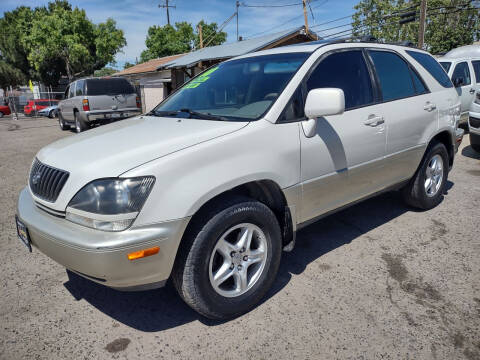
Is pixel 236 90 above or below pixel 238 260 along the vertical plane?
above

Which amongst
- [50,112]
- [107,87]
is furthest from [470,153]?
[50,112]

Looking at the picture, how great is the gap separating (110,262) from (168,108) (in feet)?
6.01

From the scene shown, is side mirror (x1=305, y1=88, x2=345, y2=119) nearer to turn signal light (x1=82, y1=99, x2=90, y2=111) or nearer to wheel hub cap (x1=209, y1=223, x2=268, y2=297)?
wheel hub cap (x1=209, y1=223, x2=268, y2=297)

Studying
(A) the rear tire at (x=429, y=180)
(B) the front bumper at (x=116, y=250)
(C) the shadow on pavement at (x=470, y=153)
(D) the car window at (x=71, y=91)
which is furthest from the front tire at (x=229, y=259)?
(D) the car window at (x=71, y=91)

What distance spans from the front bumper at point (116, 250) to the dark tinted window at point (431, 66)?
11.2 ft

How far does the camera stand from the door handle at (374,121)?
3.09m

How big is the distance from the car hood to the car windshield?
9.2 inches

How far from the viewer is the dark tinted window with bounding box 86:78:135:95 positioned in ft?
37.6

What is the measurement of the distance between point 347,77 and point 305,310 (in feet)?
6.54

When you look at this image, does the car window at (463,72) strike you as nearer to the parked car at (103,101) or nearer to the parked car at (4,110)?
the parked car at (103,101)

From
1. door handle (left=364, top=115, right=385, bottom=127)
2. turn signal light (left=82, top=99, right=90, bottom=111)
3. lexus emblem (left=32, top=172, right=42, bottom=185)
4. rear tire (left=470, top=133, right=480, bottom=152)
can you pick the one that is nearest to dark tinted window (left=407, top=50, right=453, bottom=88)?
door handle (left=364, top=115, right=385, bottom=127)

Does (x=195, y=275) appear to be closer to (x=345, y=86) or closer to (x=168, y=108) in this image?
(x=168, y=108)

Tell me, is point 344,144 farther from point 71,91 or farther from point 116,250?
point 71,91

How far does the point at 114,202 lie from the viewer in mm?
1930
